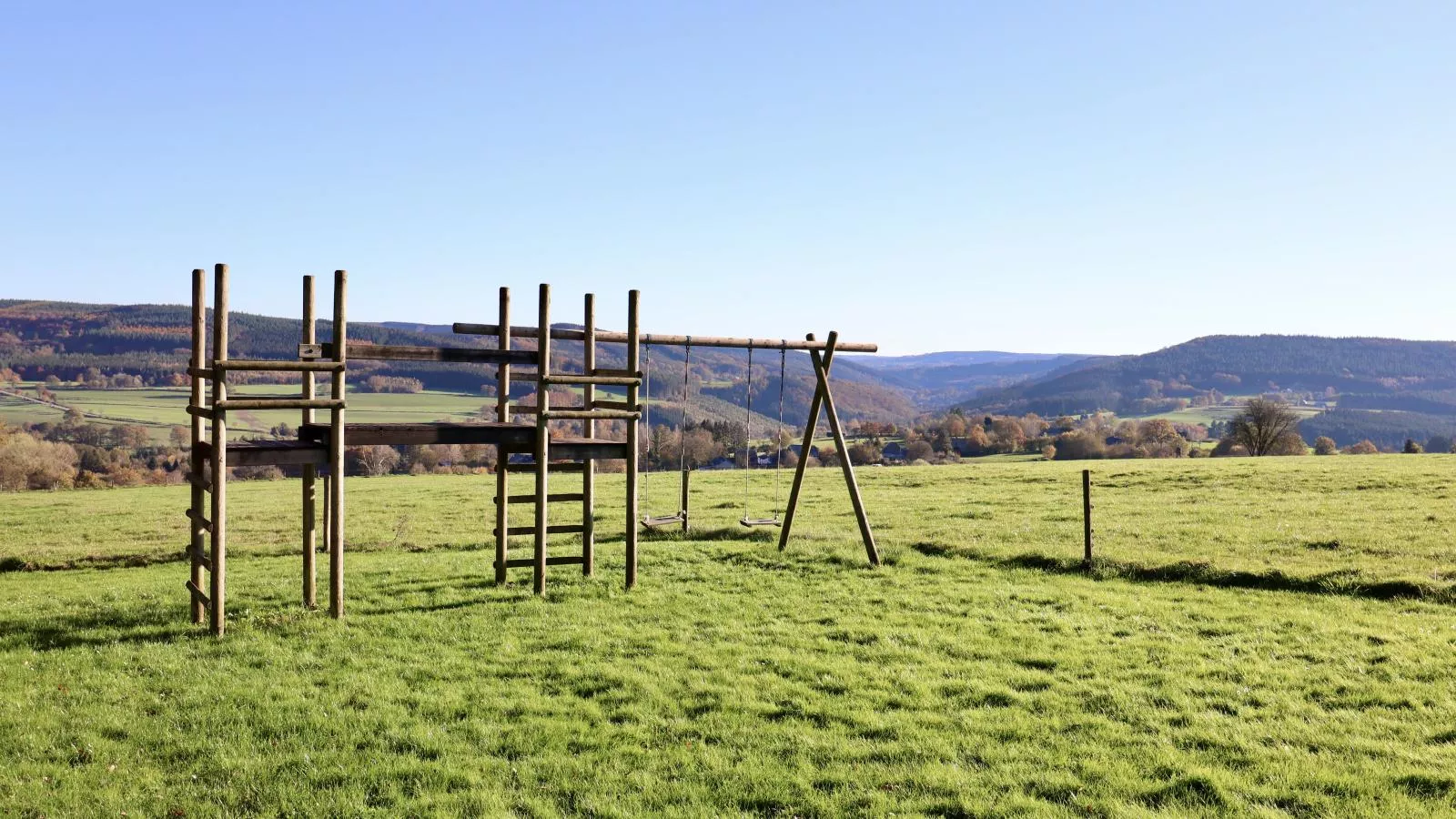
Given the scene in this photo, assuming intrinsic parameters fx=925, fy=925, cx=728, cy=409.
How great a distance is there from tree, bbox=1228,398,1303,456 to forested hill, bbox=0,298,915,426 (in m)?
47.6

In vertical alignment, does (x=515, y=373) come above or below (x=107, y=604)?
above

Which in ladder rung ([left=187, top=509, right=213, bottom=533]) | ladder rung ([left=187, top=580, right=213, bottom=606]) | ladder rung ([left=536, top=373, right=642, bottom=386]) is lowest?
ladder rung ([left=187, top=580, right=213, bottom=606])

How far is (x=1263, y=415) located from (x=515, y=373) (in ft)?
220

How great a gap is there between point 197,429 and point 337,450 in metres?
1.73

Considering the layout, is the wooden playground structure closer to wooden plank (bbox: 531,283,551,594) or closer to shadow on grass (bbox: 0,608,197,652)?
wooden plank (bbox: 531,283,551,594)

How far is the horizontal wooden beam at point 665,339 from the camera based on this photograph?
1435 centimetres

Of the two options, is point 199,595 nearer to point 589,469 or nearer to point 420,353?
point 420,353

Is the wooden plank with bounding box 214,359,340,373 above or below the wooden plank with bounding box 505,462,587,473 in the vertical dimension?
above

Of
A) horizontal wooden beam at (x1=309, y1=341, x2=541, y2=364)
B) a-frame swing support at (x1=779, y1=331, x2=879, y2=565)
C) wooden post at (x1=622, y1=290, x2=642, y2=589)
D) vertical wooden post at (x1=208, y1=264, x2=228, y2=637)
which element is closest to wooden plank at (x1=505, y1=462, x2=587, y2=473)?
wooden post at (x1=622, y1=290, x2=642, y2=589)

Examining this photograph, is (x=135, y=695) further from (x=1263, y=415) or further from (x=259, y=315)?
(x=259, y=315)

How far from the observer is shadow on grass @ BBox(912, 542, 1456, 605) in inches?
533

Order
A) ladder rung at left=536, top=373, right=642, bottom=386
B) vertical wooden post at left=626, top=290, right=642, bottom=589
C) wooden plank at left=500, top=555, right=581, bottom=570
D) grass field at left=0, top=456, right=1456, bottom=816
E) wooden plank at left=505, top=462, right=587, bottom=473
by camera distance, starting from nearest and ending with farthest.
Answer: grass field at left=0, top=456, right=1456, bottom=816 → ladder rung at left=536, top=373, right=642, bottom=386 → wooden plank at left=500, top=555, right=581, bottom=570 → vertical wooden post at left=626, top=290, right=642, bottom=589 → wooden plank at left=505, top=462, right=587, bottom=473

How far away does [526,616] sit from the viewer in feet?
38.9

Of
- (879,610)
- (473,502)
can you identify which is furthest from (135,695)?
(473,502)
